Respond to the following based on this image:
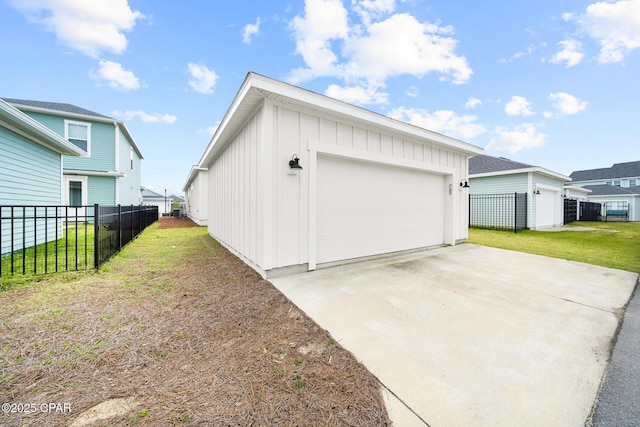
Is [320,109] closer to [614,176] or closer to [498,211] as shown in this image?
[498,211]

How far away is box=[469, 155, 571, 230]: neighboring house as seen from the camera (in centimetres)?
1219

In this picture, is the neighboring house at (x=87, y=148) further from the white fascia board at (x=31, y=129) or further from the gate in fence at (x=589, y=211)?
the gate in fence at (x=589, y=211)

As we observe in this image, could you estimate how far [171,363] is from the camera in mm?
1884

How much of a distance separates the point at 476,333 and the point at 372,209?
3.33 meters

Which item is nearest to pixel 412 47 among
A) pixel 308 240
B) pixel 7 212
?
pixel 308 240

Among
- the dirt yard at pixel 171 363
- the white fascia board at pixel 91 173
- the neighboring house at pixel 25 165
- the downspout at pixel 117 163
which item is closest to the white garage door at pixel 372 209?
the dirt yard at pixel 171 363

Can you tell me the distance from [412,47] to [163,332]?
10050 millimetres

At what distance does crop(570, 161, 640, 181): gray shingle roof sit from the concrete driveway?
40.0 m

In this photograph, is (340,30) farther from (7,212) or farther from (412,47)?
(7,212)

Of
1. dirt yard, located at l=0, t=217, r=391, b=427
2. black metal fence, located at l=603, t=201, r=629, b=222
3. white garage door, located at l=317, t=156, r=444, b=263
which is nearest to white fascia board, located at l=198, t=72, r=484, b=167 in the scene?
white garage door, located at l=317, t=156, r=444, b=263

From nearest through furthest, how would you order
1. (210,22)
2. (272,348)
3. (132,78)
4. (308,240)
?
(272,348)
(308,240)
(210,22)
(132,78)

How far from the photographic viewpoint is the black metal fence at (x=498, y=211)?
12.2 meters

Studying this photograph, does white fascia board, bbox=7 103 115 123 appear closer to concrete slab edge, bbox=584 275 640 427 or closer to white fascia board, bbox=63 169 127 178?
white fascia board, bbox=63 169 127 178

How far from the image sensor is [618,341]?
223cm
